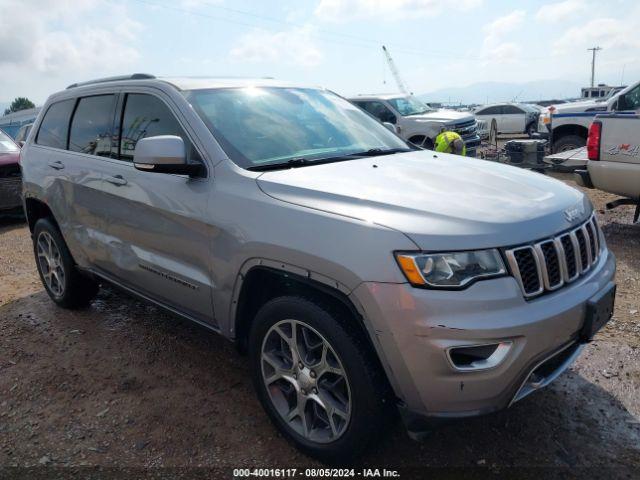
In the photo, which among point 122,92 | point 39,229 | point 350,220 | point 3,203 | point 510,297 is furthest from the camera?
point 3,203

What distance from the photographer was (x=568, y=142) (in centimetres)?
1152

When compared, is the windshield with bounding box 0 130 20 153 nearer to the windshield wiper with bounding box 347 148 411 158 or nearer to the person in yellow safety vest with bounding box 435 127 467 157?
the person in yellow safety vest with bounding box 435 127 467 157

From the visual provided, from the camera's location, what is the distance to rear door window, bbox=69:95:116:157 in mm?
3817

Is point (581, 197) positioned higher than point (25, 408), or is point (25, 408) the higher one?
point (581, 197)

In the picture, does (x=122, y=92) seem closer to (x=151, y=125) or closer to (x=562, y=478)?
(x=151, y=125)

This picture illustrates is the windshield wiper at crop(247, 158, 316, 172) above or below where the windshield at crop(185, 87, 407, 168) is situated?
below

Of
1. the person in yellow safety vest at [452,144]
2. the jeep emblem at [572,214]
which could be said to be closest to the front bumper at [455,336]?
the jeep emblem at [572,214]

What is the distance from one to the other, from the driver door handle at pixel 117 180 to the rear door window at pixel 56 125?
3.40 feet

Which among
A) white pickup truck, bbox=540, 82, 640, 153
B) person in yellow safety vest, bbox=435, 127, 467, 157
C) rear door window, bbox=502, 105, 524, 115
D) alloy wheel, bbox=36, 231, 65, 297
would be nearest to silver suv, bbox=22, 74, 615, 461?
alloy wheel, bbox=36, 231, 65, 297

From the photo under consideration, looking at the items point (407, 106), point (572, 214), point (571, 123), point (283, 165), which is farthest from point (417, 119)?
point (572, 214)

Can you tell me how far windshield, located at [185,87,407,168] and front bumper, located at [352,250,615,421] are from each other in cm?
119

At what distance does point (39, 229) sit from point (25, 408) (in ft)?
6.41

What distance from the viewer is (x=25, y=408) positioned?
3.27m

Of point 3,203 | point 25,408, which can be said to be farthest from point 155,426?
point 3,203
